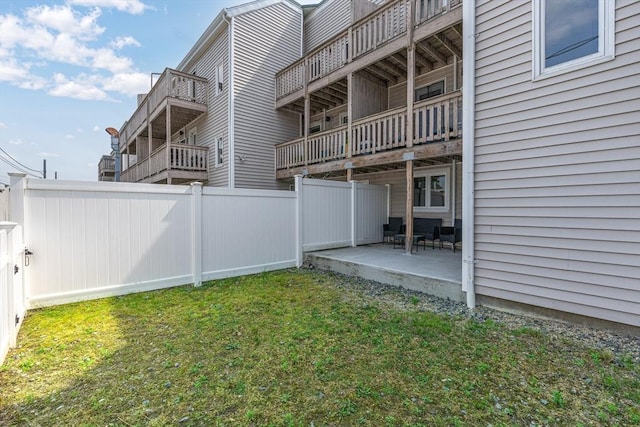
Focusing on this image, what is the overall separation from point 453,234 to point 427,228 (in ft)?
2.61

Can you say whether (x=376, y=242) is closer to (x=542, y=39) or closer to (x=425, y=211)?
(x=425, y=211)

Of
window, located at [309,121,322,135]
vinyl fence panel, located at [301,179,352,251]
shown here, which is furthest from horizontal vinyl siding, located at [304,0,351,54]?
vinyl fence panel, located at [301,179,352,251]

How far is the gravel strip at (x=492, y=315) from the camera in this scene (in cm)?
320

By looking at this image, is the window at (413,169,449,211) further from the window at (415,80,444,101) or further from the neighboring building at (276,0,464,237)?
the window at (415,80,444,101)

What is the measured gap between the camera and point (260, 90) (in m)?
11.8

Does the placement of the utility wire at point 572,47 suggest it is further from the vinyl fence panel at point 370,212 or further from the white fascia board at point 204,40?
the white fascia board at point 204,40

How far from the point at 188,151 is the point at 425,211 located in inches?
371

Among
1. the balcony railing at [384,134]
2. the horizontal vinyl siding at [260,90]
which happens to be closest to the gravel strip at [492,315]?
the balcony railing at [384,134]

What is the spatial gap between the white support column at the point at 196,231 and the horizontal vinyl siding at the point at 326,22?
8972mm

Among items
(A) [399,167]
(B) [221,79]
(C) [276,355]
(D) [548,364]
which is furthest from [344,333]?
(B) [221,79]

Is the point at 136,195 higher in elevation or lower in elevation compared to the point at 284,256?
higher

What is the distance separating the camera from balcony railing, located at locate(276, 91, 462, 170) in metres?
6.50

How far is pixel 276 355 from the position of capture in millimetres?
3051

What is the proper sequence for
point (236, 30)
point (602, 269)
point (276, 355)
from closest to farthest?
1. point (276, 355)
2. point (602, 269)
3. point (236, 30)
